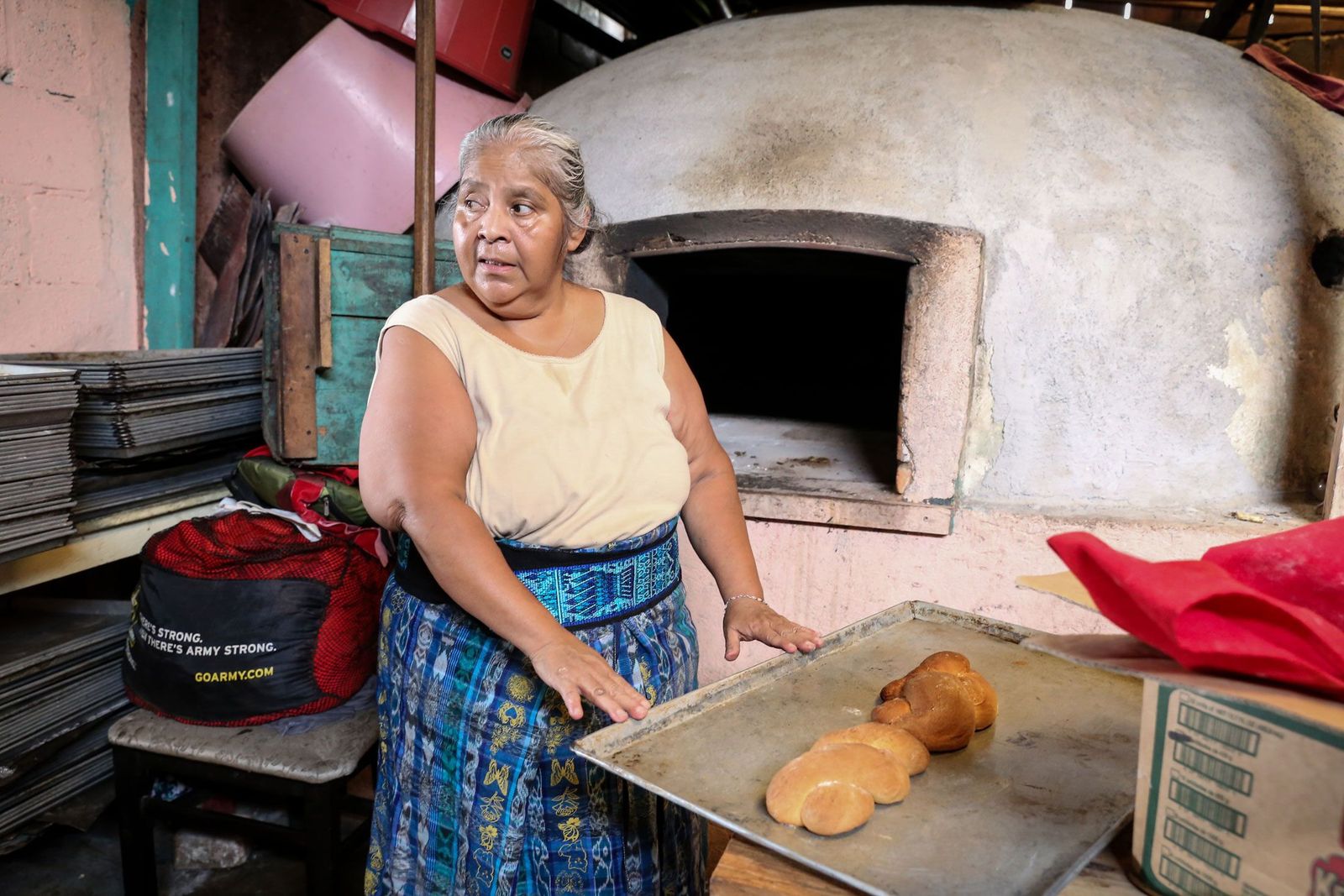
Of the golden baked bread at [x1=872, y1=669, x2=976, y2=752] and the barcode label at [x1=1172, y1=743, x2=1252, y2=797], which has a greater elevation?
the barcode label at [x1=1172, y1=743, x2=1252, y2=797]

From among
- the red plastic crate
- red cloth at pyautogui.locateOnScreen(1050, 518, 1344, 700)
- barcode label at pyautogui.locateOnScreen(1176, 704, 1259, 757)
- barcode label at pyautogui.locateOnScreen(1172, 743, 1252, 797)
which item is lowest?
barcode label at pyautogui.locateOnScreen(1172, 743, 1252, 797)

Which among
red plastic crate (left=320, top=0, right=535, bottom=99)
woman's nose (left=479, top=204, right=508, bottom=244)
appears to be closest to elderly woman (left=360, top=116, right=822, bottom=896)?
woman's nose (left=479, top=204, right=508, bottom=244)

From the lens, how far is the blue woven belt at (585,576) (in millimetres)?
1420

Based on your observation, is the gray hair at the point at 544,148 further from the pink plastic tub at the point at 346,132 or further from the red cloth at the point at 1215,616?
the pink plastic tub at the point at 346,132

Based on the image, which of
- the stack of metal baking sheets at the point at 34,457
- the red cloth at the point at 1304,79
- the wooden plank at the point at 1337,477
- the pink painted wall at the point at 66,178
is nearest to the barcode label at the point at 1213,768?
the wooden plank at the point at 1337,477

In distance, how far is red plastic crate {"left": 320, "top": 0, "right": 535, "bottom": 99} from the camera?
291 centimetres

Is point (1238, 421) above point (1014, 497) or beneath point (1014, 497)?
above

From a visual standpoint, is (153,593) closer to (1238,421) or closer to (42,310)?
(42,310)

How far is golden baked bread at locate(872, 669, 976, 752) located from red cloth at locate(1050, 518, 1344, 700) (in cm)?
33

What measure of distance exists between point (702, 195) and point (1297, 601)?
205cm

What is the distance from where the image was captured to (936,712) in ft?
3.36

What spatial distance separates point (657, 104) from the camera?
9.28 ft

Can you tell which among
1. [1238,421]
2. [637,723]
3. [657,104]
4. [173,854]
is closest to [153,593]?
[173,854]

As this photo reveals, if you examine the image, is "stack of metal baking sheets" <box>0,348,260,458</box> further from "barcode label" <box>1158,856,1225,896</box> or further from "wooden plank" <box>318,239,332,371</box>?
"barcode label" <box>1158,856,1225,896</box>
